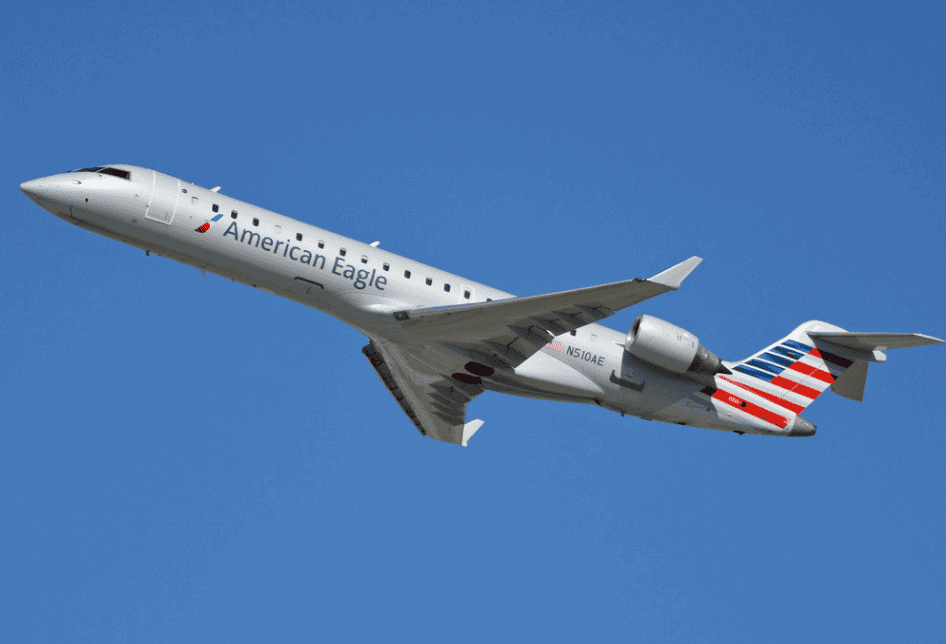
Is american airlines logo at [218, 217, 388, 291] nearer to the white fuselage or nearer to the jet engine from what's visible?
the white fuselage

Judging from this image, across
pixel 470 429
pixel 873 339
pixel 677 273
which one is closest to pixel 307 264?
pixel 677 273

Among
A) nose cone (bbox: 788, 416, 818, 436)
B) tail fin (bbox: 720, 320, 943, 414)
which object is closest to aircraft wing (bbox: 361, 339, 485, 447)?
tail fin (bbox: 720, 320, 943, 414)

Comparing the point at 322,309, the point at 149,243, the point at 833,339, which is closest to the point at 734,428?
the point at 833,339

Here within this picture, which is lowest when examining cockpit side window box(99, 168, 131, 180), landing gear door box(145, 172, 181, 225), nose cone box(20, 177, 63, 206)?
nose cone box(20, 177, 63, 206)

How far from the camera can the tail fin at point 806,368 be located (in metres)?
23.8

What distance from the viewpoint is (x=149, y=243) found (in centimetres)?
2014

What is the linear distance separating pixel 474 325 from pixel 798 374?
9.01m

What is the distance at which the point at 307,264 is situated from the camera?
2036cm

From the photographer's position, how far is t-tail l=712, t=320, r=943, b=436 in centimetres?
2341

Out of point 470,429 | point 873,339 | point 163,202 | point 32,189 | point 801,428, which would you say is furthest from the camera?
point 470,429

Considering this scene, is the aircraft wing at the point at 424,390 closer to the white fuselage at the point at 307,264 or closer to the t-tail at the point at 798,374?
the white fuselage at the point at 307,264

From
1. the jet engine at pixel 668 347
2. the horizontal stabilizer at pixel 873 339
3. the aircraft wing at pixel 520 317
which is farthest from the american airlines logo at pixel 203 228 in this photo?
the horizontal stabilizer at pixel 873 339

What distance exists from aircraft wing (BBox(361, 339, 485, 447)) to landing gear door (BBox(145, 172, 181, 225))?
5.30 metres

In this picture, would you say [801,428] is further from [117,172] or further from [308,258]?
[117,172]
